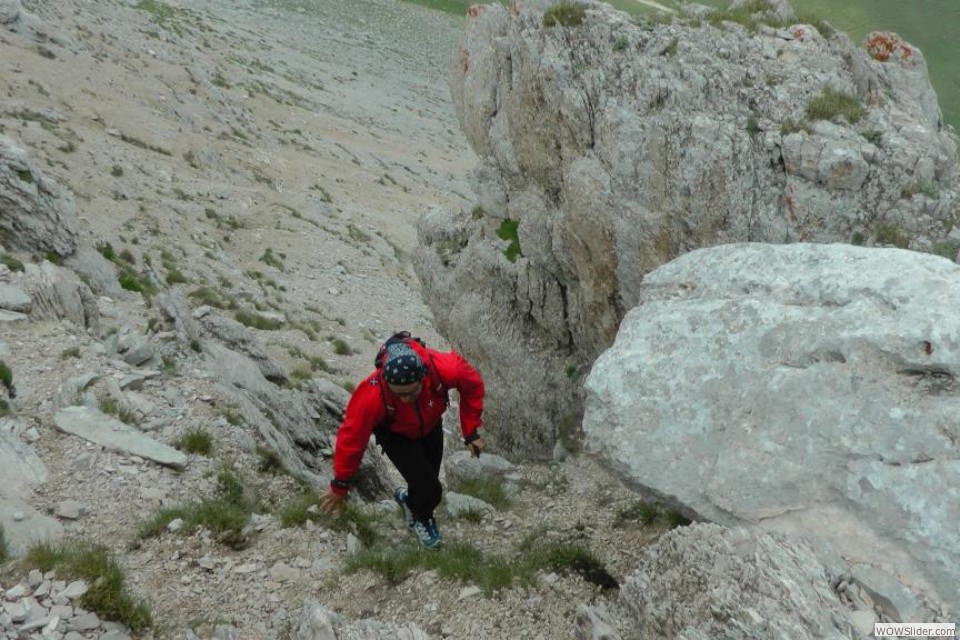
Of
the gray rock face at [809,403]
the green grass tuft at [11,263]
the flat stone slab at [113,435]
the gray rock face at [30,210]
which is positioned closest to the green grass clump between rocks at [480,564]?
the gray rock face at [809,403]

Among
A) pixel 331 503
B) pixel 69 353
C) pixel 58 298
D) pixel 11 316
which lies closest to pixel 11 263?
pixel 58 298

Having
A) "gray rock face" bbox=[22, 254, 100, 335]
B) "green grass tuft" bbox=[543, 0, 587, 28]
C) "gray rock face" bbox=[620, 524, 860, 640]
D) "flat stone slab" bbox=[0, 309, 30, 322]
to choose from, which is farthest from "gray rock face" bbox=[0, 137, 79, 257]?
"gray rock face" bbox=[620, 524, 860, 640]

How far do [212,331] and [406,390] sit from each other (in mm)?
10961

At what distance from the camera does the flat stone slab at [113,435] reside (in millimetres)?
10133

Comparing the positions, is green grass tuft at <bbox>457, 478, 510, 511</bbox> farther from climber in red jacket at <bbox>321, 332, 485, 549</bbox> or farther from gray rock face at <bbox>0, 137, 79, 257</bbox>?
gray rock face at <bbox>0, 137, 79, 257</bbox>

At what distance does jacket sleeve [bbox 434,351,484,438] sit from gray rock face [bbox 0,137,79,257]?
11732mm

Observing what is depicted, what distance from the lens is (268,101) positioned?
5244 centimetres

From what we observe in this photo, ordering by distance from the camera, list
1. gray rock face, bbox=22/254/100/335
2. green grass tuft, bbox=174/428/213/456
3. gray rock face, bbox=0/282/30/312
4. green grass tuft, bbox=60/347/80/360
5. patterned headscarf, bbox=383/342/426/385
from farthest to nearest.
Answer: gray rock face, bbox=22/254/100/335
gray rock face, bbox=0/282/30/312
green grass tuft, bbox=60/347/80/360
green grass tuft, bbox=174/428/213/456
patterned headscarf, bbox=383/342/426/385

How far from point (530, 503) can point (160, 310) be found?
367 inches

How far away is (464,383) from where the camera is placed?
355 inches

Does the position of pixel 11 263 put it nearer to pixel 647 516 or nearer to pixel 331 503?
pixel 331 503

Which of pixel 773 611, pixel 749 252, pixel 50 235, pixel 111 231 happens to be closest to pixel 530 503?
pixel 749 252

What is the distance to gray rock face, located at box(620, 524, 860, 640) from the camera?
5516mm

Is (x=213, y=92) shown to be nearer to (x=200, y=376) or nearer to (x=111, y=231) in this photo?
(x=111, y=231)
